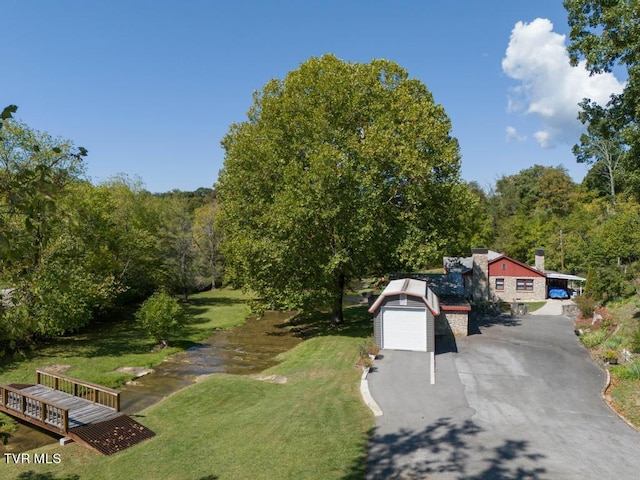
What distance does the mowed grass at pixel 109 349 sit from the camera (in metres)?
21.5

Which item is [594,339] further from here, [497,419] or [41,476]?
[41,476]

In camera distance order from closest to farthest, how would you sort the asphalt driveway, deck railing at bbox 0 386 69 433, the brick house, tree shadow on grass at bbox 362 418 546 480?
tree shadow on grass at bbox 362 418 546 480, the asphalt driveway, deck railing at bbox 0 386 69 433, the brick house

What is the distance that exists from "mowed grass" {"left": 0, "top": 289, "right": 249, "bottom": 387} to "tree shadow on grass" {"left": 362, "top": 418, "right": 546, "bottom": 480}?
41.7 ft

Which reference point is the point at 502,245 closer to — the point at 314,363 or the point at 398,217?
the point at 398,217

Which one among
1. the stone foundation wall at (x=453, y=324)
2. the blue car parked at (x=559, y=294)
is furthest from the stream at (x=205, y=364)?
the blue car parked at (x=559, y=294)

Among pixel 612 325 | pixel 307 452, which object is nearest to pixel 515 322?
pixel 612 325

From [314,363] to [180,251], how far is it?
27.9m

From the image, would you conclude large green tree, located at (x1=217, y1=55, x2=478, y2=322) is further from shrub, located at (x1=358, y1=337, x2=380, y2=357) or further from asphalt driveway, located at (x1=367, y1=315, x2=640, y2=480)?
asphalt driveway, located at (x1=367, y1=315, x2=640, y2=480)

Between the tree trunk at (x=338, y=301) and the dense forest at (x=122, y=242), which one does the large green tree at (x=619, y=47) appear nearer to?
the dense forest at (x=122, y=242)

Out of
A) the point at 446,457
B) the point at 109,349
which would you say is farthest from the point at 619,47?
the point at 109,349

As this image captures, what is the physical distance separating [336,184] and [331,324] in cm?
1124

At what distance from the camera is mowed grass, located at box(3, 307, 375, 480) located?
35.7ft

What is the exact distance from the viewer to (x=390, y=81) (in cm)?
3062

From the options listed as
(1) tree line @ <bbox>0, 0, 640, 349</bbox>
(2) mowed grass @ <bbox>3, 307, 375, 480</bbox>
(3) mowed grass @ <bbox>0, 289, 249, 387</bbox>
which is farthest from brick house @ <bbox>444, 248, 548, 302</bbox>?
(2) mowed grass @ <bbox>3, 307, 375, 480</bbox>
